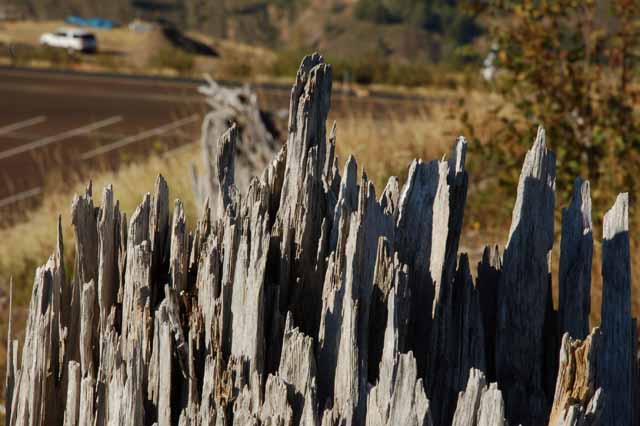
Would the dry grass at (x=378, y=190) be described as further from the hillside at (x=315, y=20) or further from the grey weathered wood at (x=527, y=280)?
the hillside at (x=315, y=20)

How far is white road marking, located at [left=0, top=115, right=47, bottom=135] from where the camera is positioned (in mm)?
22453

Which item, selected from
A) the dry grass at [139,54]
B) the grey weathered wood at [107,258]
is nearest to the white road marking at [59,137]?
the dry grass at [139,54]

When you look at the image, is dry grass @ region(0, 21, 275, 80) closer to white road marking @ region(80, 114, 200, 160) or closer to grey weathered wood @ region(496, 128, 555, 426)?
white road marking @ region(80, 114, 200, 160)

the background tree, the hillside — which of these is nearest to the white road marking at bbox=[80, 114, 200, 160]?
the background tree

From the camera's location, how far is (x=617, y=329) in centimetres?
254

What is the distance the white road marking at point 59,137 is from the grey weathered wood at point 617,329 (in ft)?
56.5

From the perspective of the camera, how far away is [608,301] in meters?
2.56

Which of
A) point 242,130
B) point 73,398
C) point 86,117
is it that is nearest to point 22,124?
point 86,117

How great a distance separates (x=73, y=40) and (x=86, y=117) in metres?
35.6

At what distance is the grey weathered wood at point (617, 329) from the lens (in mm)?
2498

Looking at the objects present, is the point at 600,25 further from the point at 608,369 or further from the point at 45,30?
the point at 45,30

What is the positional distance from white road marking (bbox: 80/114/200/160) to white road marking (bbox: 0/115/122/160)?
1.34 meters

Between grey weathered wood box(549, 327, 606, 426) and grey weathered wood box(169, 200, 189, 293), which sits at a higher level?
grey weathered wood box(169, 200, 189, 293)

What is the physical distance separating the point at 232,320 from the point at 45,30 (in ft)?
245
